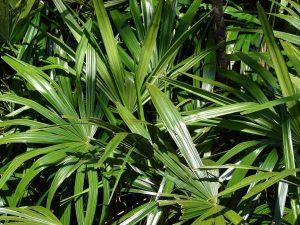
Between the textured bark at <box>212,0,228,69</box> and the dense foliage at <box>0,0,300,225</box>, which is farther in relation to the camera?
the textured bark at <box>212,0,228,69</box>

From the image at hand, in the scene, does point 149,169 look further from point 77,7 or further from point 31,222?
point 77,7

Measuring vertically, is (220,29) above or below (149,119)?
above

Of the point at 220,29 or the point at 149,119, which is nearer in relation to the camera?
the point at 220,29

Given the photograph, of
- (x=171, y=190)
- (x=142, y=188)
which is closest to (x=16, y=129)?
(x=142, y=188)

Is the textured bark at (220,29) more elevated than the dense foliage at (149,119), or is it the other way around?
the textured bark at (220,29)

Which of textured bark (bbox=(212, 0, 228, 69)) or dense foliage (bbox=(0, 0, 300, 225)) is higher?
textured bark (bbox=(212, 0, 228, 69))
